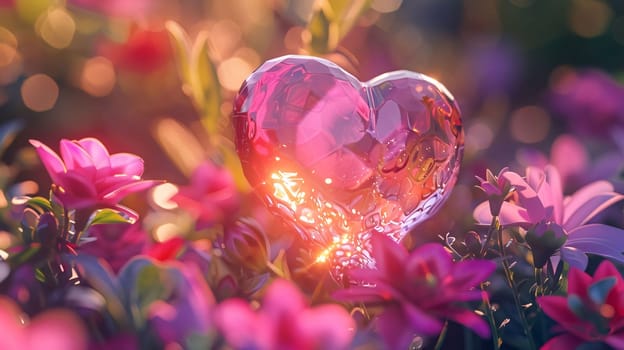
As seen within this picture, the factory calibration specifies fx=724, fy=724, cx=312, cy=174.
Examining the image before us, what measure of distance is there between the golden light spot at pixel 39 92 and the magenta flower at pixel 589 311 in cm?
101

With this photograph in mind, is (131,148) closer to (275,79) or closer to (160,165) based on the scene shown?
(160,165)

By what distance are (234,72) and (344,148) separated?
707 millimetres

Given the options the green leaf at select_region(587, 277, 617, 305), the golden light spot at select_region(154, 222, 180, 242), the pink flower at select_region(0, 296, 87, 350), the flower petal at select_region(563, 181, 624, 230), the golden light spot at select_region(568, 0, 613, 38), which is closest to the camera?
the pink flower at select_region(0, 296, 87, 350)

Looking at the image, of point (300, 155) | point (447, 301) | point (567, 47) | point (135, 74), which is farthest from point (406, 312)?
point (567, 47)

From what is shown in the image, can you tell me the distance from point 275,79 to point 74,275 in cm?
20

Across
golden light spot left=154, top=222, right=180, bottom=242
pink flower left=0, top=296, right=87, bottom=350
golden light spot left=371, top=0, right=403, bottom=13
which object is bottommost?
golden light spot left=371, top=0, right=403, bottom=13

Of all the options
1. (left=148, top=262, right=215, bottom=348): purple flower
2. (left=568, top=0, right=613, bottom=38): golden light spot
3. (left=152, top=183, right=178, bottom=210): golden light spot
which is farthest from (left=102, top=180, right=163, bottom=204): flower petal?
(left=568, top=0, right=613, bottom=38): golden light spot

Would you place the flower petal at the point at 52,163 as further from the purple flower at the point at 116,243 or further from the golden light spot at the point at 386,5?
the golden light spot at the point at 386,5

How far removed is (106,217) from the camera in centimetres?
50

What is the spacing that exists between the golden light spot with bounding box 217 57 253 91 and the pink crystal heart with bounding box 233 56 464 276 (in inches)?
24.2

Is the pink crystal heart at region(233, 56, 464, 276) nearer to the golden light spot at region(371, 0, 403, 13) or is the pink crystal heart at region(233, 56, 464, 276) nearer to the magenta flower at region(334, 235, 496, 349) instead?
the magenta flower at region(334, 235, 496, 349)

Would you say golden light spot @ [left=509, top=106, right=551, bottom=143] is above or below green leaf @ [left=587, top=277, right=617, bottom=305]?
below

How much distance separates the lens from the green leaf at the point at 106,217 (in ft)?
1.64

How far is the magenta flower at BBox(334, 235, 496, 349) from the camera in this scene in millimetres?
399
